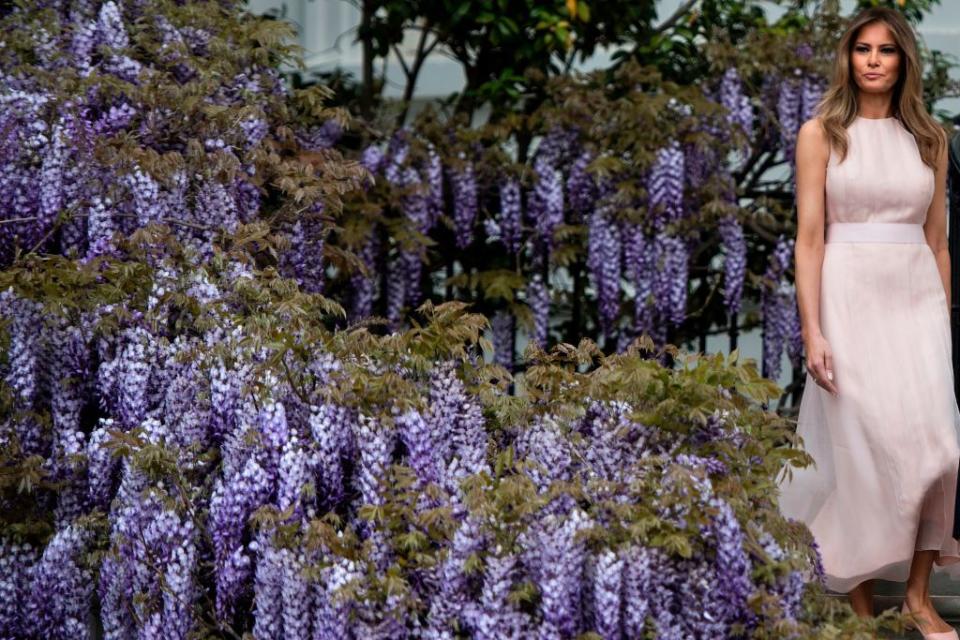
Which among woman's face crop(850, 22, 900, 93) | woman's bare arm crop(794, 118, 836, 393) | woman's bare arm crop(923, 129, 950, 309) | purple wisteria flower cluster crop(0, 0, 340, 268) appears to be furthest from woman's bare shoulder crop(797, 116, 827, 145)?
purple wisteria flower cluster crop(0, 0, 340, 268)

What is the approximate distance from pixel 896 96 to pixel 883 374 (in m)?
0.78

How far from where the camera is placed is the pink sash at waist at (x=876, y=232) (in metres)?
4.23

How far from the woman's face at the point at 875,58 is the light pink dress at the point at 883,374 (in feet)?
0.36

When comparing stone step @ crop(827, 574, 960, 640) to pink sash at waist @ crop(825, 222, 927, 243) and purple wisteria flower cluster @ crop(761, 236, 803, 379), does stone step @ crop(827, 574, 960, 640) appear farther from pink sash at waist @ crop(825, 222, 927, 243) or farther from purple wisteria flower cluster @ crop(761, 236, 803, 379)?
purple wisteria flower cluster @ crop(761, 236, 803, 379)

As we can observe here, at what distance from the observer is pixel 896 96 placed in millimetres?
4285

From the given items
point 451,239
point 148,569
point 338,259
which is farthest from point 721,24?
point 148,569

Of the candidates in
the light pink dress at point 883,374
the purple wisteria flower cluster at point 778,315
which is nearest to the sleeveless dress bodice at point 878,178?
the light pink dress at point 883,374

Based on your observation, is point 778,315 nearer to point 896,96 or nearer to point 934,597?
point 934,597

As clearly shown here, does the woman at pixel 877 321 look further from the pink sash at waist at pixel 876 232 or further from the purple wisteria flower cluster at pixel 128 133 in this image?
the purple wisteria flower cluster at pixel 128 133

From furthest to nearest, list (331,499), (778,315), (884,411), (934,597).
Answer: (778,315), (934,597), (884,411), (331,499)

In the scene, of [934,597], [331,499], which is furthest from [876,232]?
[331,499]

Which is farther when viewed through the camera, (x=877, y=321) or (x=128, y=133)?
(x=128, y=133)

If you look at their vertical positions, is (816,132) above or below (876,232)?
above

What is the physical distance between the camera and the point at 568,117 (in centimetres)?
652
